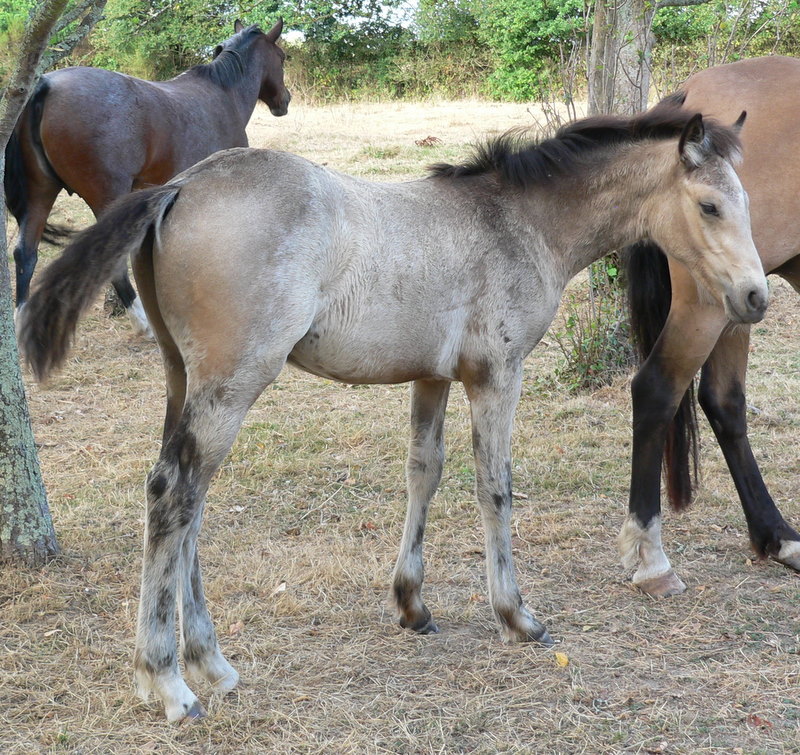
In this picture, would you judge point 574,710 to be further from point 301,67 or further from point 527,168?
point 301,67

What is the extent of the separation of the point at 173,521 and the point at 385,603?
3.91 ft

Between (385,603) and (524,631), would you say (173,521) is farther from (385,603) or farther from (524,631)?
(524,631)

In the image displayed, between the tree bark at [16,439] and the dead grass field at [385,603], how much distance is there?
0.42 ft

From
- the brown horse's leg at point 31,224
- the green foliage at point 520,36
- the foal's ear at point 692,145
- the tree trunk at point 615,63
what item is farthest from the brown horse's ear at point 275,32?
the green foliage at point 520,36

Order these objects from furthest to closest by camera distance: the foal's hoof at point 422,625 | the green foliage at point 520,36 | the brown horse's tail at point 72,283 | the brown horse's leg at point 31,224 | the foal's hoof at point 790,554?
the green foliage at point 520,36
the brown horse's leg at point 31,224
the foal's hoof at point 790,554
the foal's hoof at point 422,625
the brown horse's tail at point 72,283

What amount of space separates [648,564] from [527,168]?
67.8 inches

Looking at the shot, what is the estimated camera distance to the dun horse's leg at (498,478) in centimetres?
304

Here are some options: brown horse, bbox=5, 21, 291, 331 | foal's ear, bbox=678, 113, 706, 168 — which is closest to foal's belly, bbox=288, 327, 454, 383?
foal's ear, bbox=678, 113, 706, 168

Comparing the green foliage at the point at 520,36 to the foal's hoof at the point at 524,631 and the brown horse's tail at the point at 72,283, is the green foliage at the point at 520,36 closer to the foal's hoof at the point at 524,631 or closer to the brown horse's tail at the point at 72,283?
the foal's hoof at the point at 524,631

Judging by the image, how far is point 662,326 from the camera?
4.11 m

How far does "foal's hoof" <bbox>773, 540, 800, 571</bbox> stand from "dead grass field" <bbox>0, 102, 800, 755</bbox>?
1.9 inches

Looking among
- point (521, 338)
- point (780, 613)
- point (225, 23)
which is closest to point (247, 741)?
point (521, 338)

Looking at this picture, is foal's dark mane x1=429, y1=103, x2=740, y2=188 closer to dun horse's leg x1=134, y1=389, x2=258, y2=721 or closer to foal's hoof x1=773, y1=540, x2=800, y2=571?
dun horse's leg x1=134, y1=389, x2=258, y2=721

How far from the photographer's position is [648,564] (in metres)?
3.69
